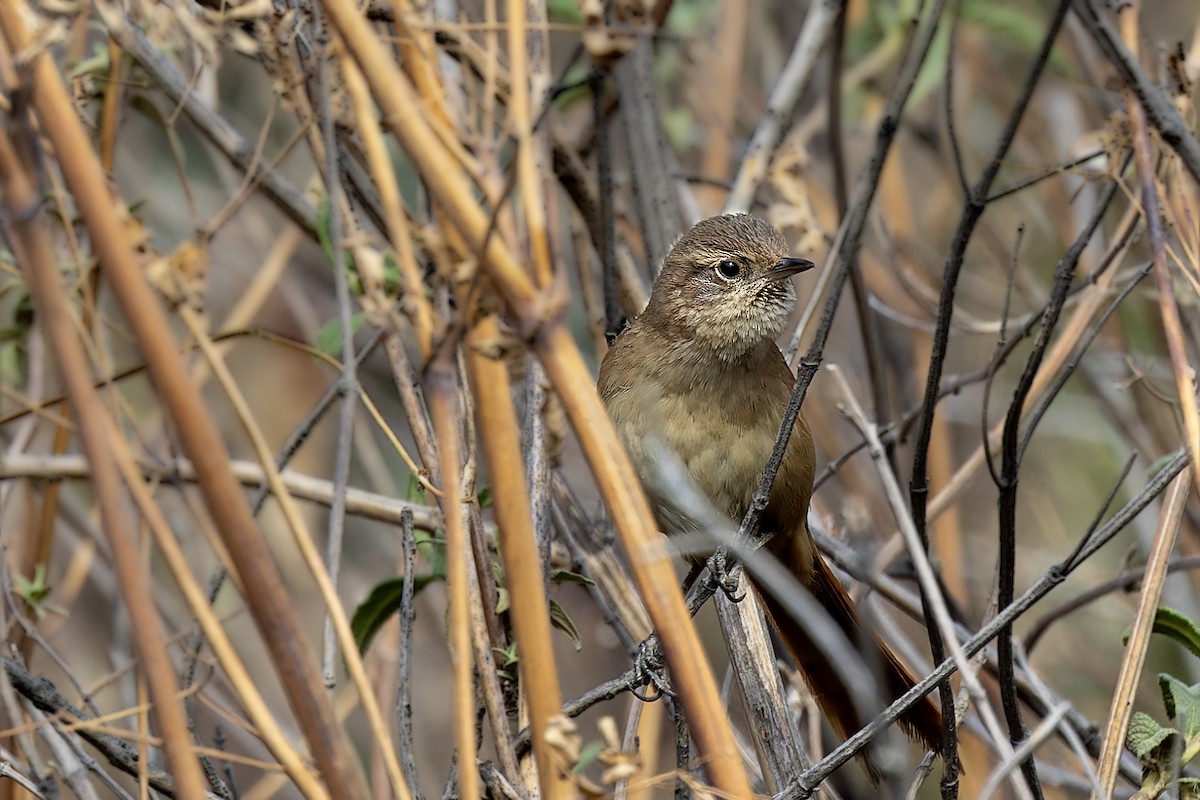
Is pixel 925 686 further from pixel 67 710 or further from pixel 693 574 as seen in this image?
pixel 693 574

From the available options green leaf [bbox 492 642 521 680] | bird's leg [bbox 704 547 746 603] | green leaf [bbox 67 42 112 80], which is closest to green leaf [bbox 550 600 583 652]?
green leaf [bbox 492 642 521 680]

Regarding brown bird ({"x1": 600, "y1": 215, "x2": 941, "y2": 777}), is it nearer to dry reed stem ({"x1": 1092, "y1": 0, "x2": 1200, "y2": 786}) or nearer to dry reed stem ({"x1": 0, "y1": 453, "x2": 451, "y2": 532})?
→ dry reed stem ({"x1": 0, "y1": 453, "x2": 451, "y2": 532})

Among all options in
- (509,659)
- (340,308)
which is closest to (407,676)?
(509,659)

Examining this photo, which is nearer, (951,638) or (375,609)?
(951,638)

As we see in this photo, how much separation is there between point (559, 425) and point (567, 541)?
0.83 ft

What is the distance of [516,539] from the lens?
56.6 inches

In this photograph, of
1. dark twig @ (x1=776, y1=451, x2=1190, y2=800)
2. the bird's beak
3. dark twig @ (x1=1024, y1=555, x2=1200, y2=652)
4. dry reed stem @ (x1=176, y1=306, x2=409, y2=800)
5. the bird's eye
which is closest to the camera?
dry reed stem @ (x1=176, y1=306, x2=409, y2=800)

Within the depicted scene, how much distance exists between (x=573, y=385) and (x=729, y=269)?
1.73 metres

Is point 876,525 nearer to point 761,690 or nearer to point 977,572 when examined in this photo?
point 977,572

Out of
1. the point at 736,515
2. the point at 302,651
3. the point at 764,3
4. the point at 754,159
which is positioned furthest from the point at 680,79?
the point at 302,651

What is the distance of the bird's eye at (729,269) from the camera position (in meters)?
3.05

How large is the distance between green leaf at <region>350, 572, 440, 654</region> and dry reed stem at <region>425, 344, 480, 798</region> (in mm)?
1108

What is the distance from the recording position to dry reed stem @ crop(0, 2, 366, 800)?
1.31 m

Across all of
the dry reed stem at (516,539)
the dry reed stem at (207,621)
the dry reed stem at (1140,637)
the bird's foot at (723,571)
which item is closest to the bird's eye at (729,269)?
the bird's foot at (723,571)
